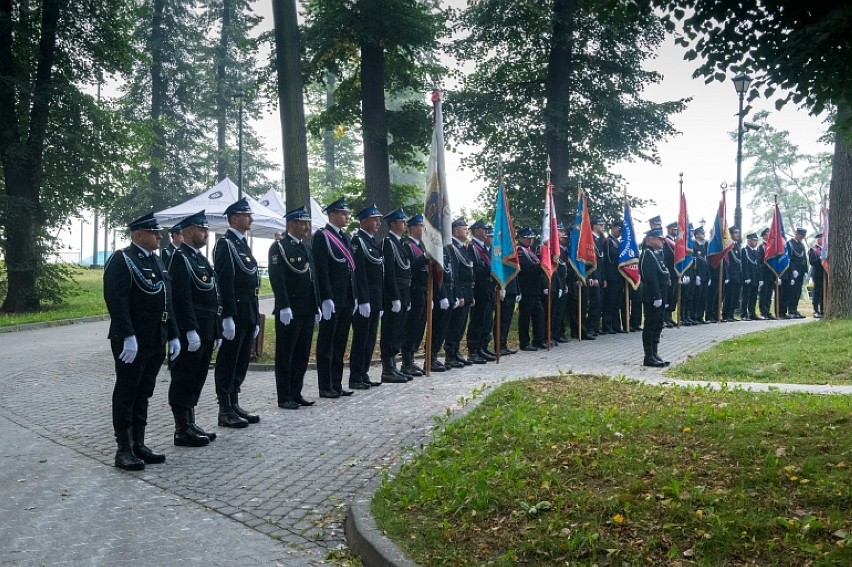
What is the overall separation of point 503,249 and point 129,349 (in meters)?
8.20

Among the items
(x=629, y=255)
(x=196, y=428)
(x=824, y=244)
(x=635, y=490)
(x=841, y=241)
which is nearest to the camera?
(x=635, y=490)

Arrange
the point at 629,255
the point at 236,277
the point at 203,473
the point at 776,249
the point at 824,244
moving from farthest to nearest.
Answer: the point at 776,249 → the point at 824,244 → the point at 629,255 → the point at 236,277 → the point at 203,473

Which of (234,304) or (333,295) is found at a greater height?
(333,295)

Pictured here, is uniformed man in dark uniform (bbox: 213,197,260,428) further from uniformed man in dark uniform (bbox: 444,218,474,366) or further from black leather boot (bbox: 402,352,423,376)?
uniformed man in dark uniform (bbox: 444,218,474,366)

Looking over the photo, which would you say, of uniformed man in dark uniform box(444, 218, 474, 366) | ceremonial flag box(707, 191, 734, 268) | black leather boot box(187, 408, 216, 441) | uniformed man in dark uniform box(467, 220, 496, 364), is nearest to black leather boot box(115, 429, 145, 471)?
black leather boot box(187, 408, 216, 441)

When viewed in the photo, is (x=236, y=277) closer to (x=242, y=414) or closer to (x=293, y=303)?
(x=293, y=303)

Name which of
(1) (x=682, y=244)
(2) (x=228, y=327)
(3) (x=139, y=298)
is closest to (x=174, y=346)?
(3) (x=139, y=298)

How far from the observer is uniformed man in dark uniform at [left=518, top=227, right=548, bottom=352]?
1627 cm

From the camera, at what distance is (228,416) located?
29.0ft

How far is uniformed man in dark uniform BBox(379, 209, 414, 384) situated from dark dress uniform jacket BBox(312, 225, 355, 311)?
966 mm

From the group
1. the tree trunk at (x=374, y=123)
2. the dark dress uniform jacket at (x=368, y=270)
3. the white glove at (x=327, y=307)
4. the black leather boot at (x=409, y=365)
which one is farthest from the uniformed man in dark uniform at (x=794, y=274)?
the white glove at (x=327, y=307)

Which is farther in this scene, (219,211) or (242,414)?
(219,211)

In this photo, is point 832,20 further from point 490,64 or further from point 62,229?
point 62,229

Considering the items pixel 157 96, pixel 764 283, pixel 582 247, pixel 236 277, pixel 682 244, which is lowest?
pixel 236 277
